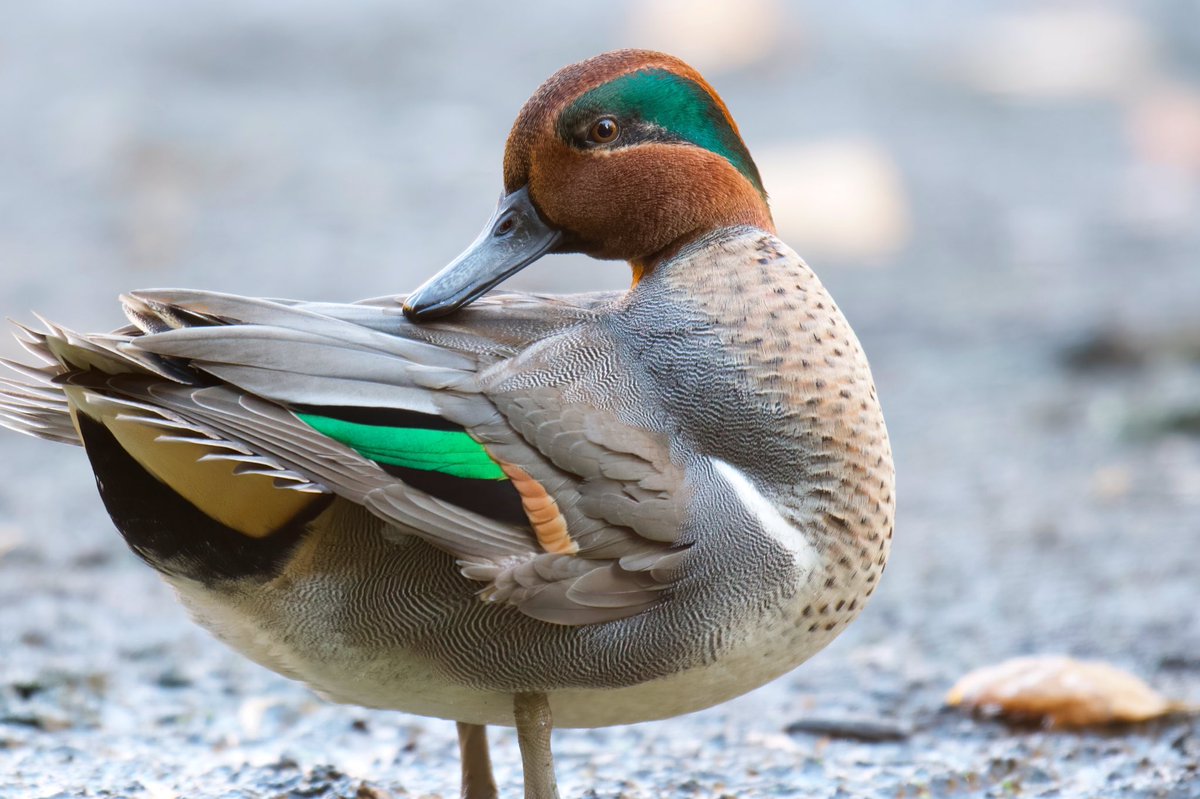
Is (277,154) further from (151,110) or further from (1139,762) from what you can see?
(1139,762)

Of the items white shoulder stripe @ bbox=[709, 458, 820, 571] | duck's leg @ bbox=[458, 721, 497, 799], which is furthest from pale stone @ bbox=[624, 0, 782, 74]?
white shoulder stripe @ bbox=[709, 458, 820, 571]

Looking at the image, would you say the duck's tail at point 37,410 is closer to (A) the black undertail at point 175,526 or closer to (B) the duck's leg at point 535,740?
(A) the black undertail at point 175,526

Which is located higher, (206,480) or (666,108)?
(666,108)

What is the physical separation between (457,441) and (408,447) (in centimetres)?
8

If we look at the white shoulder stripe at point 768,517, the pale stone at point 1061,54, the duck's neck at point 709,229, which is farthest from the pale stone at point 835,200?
the white shoulder stripe at point 768,517

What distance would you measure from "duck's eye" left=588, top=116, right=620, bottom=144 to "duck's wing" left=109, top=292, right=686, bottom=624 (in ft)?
1.43

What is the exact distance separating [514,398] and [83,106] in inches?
316

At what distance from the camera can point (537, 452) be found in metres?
2.38

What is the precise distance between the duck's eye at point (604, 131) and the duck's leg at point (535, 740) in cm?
98

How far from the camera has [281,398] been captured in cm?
232

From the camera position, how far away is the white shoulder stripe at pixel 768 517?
2479mm

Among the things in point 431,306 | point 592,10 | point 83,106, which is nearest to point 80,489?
point 431,306

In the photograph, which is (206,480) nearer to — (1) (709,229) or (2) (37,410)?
(2) (37,410)

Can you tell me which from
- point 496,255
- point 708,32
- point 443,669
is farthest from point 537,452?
point 708,32
